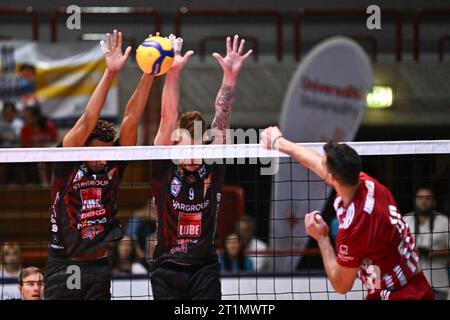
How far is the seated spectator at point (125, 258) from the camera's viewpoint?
10.3 meters

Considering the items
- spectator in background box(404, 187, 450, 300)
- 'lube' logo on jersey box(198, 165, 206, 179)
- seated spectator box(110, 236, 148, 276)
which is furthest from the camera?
seated spectator box(110, 236, 148, 276)

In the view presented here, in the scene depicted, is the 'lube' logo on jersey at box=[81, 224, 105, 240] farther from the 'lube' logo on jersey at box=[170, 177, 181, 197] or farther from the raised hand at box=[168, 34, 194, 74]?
the raised hand at box=[168, 34, 194, 74]

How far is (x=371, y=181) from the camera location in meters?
6.06

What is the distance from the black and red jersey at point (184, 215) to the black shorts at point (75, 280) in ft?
1.57

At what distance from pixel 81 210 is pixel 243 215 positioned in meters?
4.75

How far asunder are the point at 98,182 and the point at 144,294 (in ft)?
7.79

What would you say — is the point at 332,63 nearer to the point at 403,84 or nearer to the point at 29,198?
the point at 403,84

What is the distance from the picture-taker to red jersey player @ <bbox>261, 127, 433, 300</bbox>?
19.1 ft

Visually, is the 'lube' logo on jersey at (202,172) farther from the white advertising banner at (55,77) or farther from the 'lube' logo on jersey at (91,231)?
the white advertising banner at (55,77)

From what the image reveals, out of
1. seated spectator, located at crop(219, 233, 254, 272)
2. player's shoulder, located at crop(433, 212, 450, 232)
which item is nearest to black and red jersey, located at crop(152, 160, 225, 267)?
seated spectator, located at crop(219, 233, 254, 272)

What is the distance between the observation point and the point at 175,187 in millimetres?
6988

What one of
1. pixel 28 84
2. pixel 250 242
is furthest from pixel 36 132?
pixel 250 242

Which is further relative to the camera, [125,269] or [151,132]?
[151,132]
